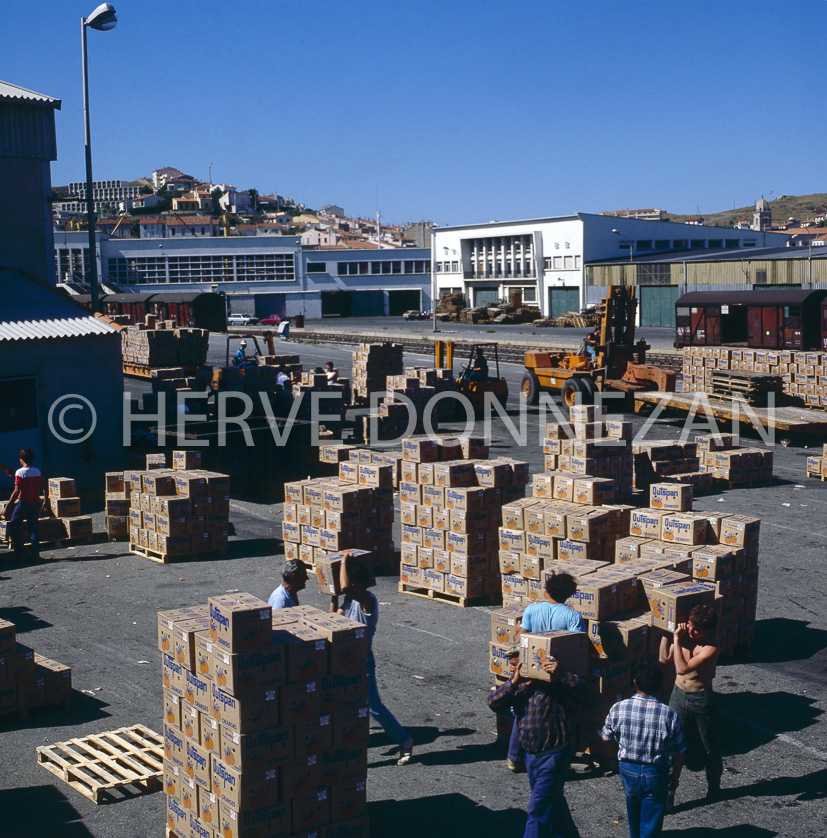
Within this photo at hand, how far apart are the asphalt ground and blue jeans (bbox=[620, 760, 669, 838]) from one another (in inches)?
31.7

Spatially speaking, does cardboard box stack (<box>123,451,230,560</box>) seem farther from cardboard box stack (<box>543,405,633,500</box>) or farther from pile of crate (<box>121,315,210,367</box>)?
pile of crate (<box>121,315,210,367</box>)

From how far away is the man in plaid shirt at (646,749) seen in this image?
20.3 ft

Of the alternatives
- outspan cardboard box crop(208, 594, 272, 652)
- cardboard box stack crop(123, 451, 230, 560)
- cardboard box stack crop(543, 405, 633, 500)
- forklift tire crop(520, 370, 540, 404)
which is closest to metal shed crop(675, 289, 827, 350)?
forklift tire crop(520, 370, 540, 404)

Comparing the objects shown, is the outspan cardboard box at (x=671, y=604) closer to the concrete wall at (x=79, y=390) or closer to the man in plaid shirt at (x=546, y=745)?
the man in plaid shirt at (x=546, y=745)

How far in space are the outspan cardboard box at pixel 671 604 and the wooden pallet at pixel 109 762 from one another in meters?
4.45

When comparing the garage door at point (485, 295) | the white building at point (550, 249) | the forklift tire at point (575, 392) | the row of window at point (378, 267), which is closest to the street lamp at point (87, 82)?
the forklift tire at point (575, 392)

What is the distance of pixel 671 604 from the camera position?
336 inches

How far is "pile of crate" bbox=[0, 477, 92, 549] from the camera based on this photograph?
1591cm

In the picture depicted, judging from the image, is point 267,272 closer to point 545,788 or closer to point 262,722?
point 262,722

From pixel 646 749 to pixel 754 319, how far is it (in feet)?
107

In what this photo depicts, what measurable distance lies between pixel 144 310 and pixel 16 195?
32.6 meters

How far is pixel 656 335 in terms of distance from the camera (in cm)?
5931

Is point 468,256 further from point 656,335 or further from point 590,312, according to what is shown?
point 656,335

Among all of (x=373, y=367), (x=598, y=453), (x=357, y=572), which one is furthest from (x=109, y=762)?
(x=373, y=367)
